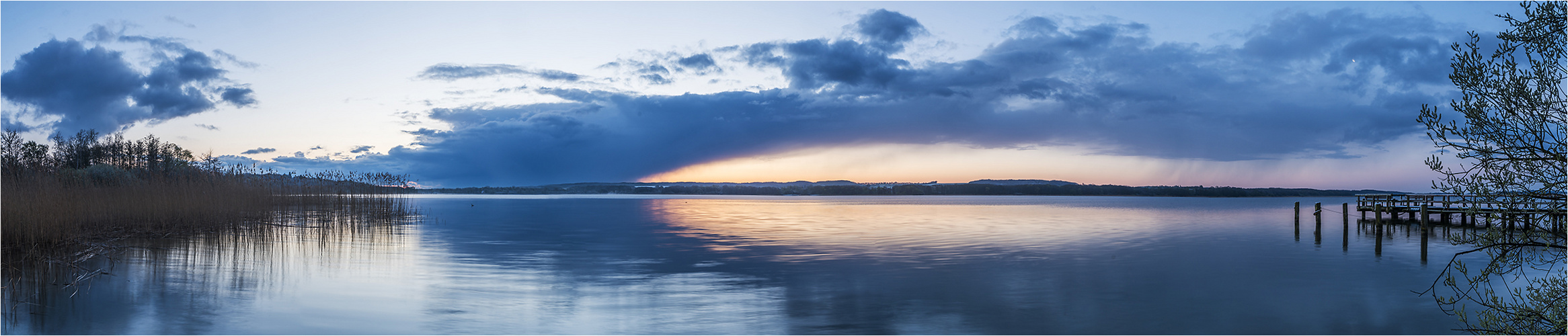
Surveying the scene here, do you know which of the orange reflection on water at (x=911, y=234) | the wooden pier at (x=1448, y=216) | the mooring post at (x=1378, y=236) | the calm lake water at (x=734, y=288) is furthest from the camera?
the mooring post at (x=1378, y=236)

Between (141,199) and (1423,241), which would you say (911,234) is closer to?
(1423,241)

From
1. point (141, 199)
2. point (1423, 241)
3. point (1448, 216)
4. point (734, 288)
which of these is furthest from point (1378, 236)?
point (141, 199)

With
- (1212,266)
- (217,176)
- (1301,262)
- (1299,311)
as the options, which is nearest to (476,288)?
(1299,311)

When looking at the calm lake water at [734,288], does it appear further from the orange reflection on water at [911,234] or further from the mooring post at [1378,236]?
the mooring post at [1378,236]

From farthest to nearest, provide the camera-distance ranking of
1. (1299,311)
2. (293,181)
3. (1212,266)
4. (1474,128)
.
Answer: (293,181) < (1212,266) < (1299,311) < (1474,128)

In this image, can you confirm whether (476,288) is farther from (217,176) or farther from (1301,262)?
(1301,262)

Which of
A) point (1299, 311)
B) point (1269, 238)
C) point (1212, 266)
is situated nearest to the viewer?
point (1299, 311)

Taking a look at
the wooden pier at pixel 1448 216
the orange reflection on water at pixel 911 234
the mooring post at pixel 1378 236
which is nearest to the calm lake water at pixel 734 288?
the orange reflection on water at pixel 911 234

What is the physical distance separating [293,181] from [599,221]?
16299 millimetres

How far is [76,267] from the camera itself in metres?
13.9

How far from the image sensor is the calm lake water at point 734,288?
439 inches

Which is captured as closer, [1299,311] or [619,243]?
[1299,311]

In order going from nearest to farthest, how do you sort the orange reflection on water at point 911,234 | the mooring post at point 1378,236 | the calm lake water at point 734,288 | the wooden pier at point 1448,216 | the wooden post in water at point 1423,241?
the wooden pier at point 1448,216 → the calm lake water at point 734,288 → the wooden post in water at point 1423,241 → the orange reflection on water at point 911,234 → the mooring post at point 1378,236

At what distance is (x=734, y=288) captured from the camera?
1483cm
